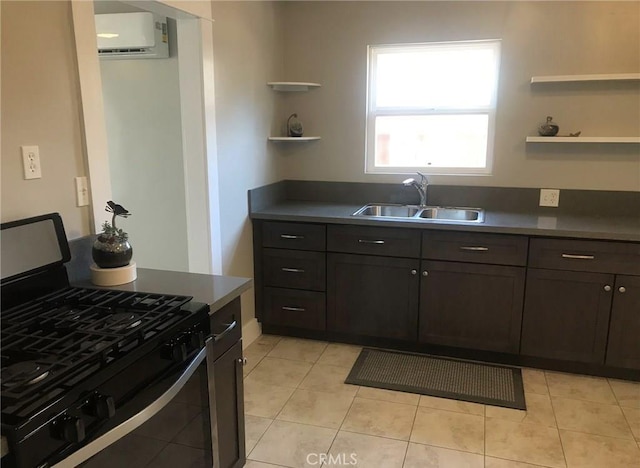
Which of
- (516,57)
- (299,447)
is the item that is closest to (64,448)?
(299,447)

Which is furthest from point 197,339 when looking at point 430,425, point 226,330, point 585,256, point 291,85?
point 291,85

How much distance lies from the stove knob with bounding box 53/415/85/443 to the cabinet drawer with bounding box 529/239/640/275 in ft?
7.96

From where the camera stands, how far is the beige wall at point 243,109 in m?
2.87

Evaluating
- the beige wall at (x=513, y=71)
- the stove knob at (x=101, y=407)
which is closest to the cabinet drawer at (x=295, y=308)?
the beige wall at (x=513, y=71)

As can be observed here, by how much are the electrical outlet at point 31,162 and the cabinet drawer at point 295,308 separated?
1855 mm

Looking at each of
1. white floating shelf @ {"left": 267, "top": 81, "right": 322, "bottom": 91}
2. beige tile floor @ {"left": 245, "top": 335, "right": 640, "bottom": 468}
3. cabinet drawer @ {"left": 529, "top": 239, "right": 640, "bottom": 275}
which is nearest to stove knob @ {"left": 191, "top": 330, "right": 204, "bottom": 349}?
beige tile floor @ {"left": 245, "top": 335, "right": 640, "bottom": 468}

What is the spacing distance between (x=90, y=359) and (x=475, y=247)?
7.31 feet

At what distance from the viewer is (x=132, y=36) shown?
2.96 metres

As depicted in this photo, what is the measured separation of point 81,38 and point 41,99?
290 millimetres

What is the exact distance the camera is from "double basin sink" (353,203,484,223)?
3.32m

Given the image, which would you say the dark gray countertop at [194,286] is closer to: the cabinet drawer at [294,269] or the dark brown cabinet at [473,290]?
the cabinet drawer at [294,269]

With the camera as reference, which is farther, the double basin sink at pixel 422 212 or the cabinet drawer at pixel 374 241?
the double basin sink at pixel 422 212

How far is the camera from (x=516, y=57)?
3.20 m

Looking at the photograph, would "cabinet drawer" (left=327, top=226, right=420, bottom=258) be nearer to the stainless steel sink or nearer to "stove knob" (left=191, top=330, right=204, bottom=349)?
the stainless steel sink
